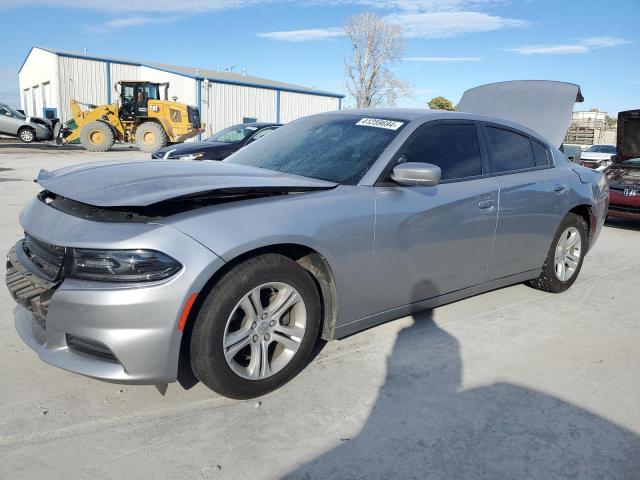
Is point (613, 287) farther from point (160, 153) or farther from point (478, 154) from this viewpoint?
point (160, 153)

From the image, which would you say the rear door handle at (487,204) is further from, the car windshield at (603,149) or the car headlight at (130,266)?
the car windshield at (603,149)

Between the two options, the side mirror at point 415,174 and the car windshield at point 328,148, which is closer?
the side mirror at point 415,174

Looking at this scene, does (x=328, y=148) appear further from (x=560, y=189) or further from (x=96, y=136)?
(x=96, y=136)

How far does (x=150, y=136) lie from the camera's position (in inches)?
877

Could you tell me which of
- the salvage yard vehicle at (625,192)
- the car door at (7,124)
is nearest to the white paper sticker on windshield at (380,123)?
the salvage yard vehicle at (625,192)

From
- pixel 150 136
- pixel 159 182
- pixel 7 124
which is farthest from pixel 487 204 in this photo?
pixel 7 124

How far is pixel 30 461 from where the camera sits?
2.23 metres

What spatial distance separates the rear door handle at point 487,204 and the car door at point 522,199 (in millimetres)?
99

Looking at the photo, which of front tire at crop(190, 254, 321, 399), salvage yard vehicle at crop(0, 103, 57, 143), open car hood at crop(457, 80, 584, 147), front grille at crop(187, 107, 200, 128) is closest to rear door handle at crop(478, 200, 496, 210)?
front tire at crop(190, 254, 321, 399)

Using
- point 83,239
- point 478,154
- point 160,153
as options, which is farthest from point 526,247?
point 160,153

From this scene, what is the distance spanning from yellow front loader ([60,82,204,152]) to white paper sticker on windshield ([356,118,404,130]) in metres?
19.9

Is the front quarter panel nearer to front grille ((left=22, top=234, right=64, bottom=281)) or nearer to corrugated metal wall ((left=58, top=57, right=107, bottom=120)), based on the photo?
front grille ((left=22, top=234, right=64, bottom=281))

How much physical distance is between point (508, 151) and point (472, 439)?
8.33 feet

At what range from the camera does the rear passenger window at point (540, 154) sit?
453cm
